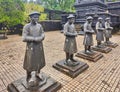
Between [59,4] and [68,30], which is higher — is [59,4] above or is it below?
above

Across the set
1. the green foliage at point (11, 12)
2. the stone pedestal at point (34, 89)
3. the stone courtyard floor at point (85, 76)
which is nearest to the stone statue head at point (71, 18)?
the stone courtyard floor at point (85, 76)

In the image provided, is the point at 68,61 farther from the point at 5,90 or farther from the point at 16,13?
the point at 16,13

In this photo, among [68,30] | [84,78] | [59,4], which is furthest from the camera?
[59,4]

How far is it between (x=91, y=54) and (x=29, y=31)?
3.46 meters

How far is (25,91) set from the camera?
9.83 ft

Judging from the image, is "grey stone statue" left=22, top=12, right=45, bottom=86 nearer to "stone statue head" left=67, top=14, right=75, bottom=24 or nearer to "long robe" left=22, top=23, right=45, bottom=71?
"long robe" left=22, top=23, right=45, bottom=71

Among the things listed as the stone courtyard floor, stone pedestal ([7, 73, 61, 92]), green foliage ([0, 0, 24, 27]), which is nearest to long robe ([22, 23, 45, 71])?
stone pedestal ([7, 73, 61, 92])

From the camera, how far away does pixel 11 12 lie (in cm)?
1038

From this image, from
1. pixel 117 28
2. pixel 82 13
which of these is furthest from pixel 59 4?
pixel 117 28

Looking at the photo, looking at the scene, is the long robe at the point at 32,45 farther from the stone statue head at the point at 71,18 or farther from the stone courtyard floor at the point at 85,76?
the stone statue head at the point at 71,18

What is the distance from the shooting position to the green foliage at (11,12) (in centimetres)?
991

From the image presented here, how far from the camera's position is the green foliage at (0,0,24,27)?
9912 millimetres

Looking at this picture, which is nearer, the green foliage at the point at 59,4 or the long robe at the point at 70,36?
the long robe at the point at 70,36

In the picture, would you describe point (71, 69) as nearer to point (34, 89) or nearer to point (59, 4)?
point (34, 89)
